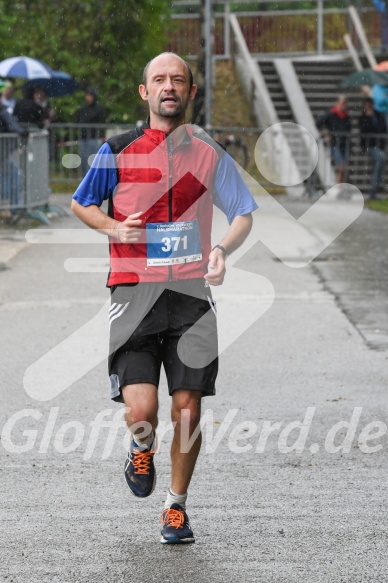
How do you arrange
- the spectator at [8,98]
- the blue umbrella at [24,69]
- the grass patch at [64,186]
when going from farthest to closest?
the grass patch at [64,186]
the blue umbrella at [24,69]
the spectator at [8,98]

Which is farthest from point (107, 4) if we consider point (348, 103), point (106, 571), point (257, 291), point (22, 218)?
point (106, 571)

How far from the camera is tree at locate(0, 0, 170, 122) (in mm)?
33250

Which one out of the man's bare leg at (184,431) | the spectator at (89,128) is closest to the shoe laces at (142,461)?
the man's bare leg at (184,431)

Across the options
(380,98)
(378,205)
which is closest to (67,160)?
(378,205)

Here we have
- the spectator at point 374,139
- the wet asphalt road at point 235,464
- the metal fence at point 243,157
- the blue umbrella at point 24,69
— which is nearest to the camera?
the wet asphalt road at point 235,464

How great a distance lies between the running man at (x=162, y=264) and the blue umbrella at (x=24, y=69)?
61.0 ft

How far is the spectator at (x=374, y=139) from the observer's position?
25.9 m

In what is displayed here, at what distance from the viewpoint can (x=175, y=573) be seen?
5.07 metres

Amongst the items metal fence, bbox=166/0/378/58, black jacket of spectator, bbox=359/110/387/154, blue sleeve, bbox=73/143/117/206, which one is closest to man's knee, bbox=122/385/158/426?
blue sleeve, bbox=73/143/117/206

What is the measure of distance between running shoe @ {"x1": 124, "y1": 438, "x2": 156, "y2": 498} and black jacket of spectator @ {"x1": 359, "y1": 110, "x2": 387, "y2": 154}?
21.2 meters

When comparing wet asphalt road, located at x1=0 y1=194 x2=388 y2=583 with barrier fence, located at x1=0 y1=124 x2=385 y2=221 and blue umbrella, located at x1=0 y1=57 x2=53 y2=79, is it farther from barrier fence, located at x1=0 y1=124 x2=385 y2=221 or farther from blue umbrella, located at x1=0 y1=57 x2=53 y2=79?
blue umbrella, located at x1=0 y1=57 x2=53 y2=79

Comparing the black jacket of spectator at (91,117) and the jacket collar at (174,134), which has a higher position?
the jacket collar at (174,134)

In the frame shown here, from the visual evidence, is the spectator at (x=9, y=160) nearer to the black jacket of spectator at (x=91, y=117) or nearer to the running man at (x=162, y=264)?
the black jacket of spectator at (x=91, y=117)

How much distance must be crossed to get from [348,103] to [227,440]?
2523 cm
